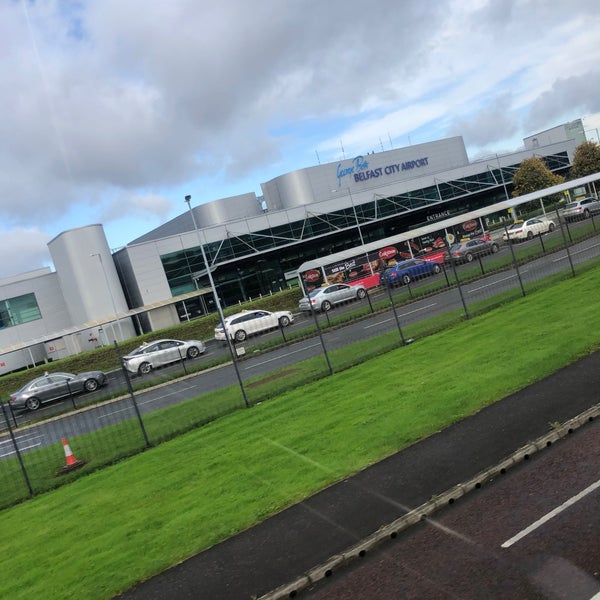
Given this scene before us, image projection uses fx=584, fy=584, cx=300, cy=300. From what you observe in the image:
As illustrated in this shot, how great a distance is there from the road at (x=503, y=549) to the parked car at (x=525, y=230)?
13.2 meters

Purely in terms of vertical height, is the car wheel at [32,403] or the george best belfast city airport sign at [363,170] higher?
the george best belfast city airport sign at [363,170]

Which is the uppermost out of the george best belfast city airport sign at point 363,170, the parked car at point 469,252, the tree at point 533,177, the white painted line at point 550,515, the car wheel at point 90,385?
the george best belfast city airport sign at point 363,170

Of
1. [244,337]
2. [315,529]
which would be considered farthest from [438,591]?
[244,337]

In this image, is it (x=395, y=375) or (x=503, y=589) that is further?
(x=395, y=375)

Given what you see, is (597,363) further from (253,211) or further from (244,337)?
(253,211)

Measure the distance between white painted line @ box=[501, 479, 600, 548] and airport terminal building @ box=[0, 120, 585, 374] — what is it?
37847 mm

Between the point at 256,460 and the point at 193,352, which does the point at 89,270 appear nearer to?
the point at 193,352

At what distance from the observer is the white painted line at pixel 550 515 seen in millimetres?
5219

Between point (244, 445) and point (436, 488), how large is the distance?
4515 millimetres

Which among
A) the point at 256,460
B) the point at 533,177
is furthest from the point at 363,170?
the point at 256,460

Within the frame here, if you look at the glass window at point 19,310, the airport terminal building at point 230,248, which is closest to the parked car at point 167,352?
the airport terminal building at point 230,248

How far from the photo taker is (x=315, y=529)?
6.35 metres

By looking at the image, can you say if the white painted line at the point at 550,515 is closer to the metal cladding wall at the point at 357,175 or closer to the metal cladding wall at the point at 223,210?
the metal cladding wall at the point at 357,175

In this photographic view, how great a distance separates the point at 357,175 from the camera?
66125 mm
